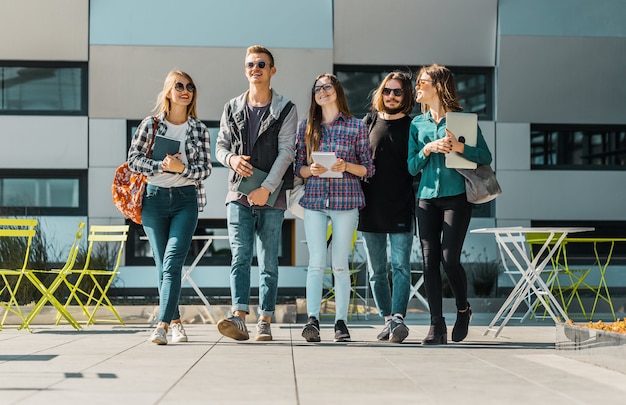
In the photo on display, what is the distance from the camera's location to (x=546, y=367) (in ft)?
15.3

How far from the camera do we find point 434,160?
589 centimetres

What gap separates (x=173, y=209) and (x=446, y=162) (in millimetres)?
1795

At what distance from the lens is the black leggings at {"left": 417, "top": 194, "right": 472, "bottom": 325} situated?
19.0ft

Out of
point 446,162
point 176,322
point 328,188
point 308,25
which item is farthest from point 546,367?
point 308,25

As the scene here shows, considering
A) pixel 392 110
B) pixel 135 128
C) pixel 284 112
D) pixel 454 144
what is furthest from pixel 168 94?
pixel 135 128

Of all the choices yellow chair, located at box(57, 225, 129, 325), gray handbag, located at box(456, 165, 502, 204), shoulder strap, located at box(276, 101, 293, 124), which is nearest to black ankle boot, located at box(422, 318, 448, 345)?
gray handbag, located at box(456, 165, 502, 204)

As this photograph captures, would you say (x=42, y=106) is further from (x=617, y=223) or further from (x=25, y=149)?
(x=617, y=223)

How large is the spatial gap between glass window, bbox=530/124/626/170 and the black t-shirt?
6054mm

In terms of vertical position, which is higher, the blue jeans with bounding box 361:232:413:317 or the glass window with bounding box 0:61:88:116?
the glass window with bounding box 0:61:88:116

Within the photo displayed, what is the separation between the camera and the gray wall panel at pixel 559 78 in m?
11.5

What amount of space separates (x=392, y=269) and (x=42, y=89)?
6.82m

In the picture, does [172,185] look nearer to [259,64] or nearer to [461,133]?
[259,64]

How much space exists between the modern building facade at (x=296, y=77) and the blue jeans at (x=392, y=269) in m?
4.94

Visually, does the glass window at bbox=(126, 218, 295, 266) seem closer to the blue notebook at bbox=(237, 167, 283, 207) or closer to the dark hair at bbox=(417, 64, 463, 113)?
the blue notebook at bbox=(237, 167, 283, 207)
